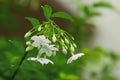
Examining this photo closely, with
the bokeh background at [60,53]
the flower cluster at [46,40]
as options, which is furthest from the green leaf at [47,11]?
the bokeh background at [60,53]

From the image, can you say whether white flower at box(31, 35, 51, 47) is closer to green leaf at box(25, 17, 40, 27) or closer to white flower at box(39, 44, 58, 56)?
white flower at box(39, 44, 58, 56)

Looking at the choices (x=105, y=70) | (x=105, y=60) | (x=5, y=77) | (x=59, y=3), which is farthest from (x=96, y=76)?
(x=59, y=3)

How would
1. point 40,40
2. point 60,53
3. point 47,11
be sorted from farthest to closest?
1. point 60,53
2. point 47,11
3. point 40,40

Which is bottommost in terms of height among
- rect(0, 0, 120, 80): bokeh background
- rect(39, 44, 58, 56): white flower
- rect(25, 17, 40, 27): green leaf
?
rect(39, 44, 58, 56): white flower

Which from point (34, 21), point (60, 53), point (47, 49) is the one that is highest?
point (60, 53)

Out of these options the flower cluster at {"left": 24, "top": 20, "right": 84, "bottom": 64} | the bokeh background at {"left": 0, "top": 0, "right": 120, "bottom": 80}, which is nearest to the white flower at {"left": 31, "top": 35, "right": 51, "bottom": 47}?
Answer: the flower cluster at {"left": 24, "top": 20, "right": 84, "bottom": 64}

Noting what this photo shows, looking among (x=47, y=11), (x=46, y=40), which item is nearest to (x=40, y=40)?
(x=46, y=40)

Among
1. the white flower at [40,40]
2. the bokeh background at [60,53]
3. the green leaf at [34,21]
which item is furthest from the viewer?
the bokeh background at [60,53]

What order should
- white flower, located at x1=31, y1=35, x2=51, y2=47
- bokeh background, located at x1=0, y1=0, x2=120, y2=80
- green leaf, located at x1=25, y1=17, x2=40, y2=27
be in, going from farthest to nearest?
bokeh background, located at x1=0, y1=0, x2=120, y2=80 < green leaf, located at x1=25, y1=17, x2=40, y2=27 < white flower, located at x1=31, y1=35, x2=51, y2=47

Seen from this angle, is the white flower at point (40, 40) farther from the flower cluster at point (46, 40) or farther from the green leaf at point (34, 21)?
the green leaf at point (34, 21)

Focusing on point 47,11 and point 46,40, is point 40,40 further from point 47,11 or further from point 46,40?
point 47,11

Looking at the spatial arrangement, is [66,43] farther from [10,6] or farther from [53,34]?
[10,6]
